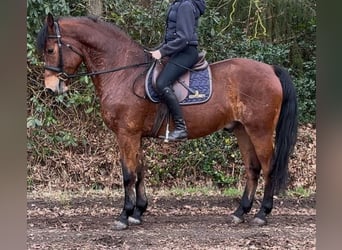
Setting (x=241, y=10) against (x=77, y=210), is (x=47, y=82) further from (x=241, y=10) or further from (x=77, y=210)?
(x=241, y=10)

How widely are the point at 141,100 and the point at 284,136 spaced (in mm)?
1398

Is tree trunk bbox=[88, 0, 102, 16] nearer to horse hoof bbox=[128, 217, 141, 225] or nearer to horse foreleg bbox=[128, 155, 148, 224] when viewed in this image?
horse foreleg bbox=[128, 155, 148, 224]

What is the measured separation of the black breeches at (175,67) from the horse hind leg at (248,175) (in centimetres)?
86

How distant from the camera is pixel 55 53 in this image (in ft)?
13.7

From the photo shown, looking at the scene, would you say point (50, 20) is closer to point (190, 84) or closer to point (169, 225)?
point (190, 84)

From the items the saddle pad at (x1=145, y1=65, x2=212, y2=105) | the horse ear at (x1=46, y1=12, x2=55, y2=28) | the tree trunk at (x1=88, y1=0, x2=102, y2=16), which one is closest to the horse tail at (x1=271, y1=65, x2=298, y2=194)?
the saddle pad at (x1=145, y1=65, x2=212, y2=105)

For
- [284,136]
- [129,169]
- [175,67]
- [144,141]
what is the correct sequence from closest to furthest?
[175,67], [129,169], [284,136], [144,141]

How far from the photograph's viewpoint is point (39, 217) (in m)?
4.89

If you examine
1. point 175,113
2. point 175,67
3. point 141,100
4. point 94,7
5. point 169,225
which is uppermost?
point 94,7

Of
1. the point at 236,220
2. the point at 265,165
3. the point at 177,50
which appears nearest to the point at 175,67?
the point at 177,50

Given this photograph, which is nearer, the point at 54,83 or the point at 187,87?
the point at 54,83
